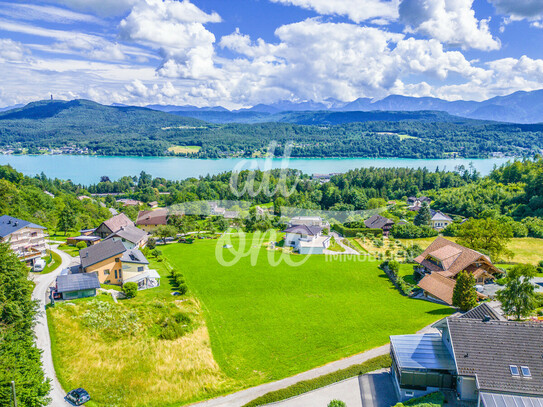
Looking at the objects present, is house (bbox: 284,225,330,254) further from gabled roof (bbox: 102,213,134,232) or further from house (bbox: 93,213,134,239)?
house (bbox: 93,213,134,239)

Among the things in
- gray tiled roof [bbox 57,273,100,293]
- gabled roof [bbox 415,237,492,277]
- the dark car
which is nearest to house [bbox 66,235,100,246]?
gray tiled roof [bbox 57,273,100,293]

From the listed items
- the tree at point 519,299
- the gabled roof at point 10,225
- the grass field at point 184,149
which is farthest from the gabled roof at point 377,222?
the grass field at point 184,149

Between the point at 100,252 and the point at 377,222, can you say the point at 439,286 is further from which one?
the point at 100,252

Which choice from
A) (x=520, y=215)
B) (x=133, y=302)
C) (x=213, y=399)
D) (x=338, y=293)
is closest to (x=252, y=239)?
(x=338, y=293)

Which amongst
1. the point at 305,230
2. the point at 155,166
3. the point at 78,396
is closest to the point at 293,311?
the point at 78,396

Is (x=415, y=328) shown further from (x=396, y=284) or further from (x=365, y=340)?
(x=396, y=284)

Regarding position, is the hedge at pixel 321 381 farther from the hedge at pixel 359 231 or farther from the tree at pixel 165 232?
the hedge at pixel 359 231
